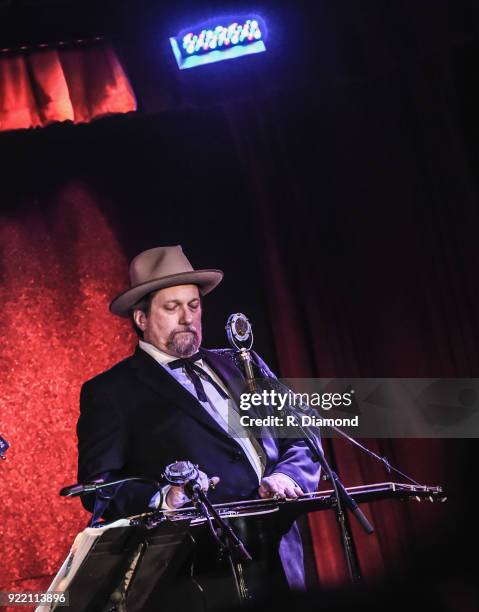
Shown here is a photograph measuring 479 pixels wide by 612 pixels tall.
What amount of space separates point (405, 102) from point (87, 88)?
2221 millimetres

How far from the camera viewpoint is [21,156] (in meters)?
5.14

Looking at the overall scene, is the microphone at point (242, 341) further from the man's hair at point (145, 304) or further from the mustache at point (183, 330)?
the man's hair at point (145, 304)

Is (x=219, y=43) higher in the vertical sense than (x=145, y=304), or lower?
higher

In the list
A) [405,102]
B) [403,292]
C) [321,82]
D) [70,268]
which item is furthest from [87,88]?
[403,292]

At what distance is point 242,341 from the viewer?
2.49 meters

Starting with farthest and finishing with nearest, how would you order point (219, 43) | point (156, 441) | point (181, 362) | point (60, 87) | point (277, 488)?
1. point (219, 43)
2. point (60, 87)
3. point (181, 362)
4. point (156, 441)
5. point (277, 488)

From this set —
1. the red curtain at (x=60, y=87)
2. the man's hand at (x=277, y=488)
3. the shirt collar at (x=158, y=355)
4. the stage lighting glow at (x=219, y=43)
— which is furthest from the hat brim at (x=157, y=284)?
the stage lighting glow at (x=219, y=43)

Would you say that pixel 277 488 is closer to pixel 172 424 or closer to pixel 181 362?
pixel 172 424

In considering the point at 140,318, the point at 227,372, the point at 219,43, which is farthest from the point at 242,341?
the point at 219,43

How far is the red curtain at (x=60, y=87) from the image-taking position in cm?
472

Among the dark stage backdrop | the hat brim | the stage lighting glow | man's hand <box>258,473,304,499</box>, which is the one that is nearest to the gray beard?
the hat brim

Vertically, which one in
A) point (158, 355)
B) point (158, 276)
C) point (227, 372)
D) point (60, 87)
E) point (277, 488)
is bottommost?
point (277, 488)

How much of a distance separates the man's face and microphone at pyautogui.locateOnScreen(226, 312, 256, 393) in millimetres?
889

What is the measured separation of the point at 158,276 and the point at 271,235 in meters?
1.68
